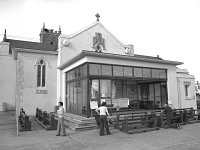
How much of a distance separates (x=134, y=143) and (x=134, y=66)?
25.3 ft

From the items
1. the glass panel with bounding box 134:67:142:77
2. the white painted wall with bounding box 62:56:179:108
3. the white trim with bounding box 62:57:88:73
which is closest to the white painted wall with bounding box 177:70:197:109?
the white painted wall with bounding box 62:56:179:108

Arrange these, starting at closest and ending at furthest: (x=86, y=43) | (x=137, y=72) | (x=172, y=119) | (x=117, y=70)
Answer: (x=172, y=119)
(x=117, y=70)
(x=137, y=72)
(x=86, y=43)

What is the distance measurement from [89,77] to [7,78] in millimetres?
14338

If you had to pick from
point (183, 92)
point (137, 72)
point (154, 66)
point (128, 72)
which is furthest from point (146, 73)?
point (183, 92)

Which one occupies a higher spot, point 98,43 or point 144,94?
point 98,43

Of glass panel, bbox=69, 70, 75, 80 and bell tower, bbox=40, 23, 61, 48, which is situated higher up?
bell tower, bbox=40, 23, 61, 48

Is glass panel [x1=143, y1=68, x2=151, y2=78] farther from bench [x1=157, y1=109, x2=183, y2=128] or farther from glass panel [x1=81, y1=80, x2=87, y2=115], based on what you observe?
glass panel [x1=81, y1=80, x2=87, y2=115]

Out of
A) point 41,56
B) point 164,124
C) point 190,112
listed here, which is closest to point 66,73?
point 41,56

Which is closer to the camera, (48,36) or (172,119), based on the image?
(172,119)

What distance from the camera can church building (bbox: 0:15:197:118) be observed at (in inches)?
520

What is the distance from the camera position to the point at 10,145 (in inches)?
305

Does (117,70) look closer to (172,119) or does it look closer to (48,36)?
(172,119)

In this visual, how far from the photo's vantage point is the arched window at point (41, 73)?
61.7ft

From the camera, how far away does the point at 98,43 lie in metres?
20.0
